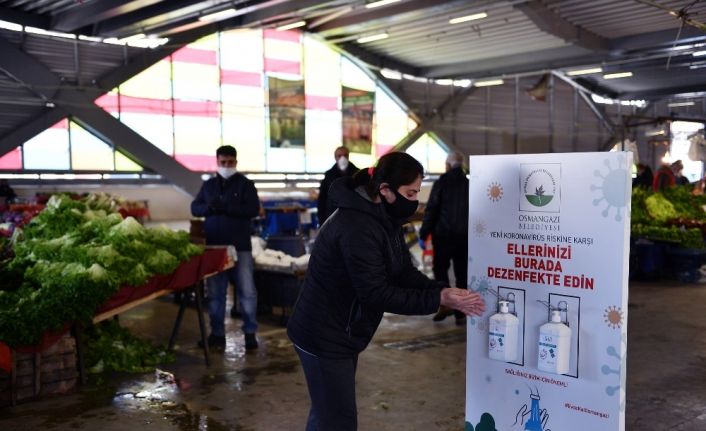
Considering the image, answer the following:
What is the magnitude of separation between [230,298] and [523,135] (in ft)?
61.6

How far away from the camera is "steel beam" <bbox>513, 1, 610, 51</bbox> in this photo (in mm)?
15186

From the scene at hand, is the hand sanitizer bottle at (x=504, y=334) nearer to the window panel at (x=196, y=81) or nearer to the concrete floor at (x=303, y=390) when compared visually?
the concrete floor at (x=303, y=390)

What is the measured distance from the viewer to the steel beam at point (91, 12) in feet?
41.7

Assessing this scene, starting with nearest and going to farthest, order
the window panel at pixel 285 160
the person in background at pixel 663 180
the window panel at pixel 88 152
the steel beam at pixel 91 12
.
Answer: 1. the person in background at pixel 663 180
2. the steel beam at pixel 91 12
3. the window panel at pixel 88 152
4. the window panel at pixel 285 160

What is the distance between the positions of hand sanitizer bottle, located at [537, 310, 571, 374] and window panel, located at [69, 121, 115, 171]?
14940 millimetres

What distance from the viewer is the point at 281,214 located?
14812 mm

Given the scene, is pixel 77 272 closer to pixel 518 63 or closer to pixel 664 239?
pixel 664 239

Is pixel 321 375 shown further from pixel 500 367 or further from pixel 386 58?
pixel 386 58

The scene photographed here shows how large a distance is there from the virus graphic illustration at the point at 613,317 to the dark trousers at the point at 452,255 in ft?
14.9

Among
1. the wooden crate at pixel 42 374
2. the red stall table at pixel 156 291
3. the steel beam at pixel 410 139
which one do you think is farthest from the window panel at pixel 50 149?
the wooden crate at pixel 42 374

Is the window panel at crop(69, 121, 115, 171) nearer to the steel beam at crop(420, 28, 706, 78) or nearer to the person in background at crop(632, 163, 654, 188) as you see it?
the steel beam at crop(420, 28, 706, 78)

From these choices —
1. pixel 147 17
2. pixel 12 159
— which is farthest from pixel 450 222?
pixel 12 159

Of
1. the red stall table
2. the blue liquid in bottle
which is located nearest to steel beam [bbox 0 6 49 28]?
the red stall table

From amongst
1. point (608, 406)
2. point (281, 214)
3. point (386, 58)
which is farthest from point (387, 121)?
point (608, 406)
